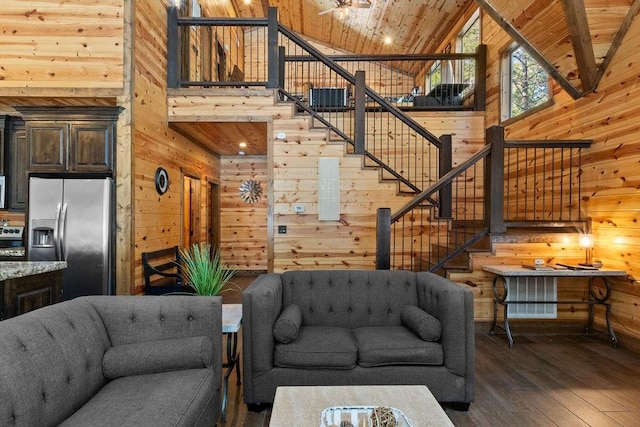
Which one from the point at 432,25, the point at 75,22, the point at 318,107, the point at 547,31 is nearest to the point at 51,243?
the point at 75,22

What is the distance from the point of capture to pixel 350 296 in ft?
9.61

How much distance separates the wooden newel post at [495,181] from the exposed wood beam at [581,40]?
0.95 meters

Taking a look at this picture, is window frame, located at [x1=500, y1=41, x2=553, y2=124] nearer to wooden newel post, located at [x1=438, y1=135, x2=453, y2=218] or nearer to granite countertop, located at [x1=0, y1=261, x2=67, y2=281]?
wooden newel post, located at [x1=438, y1=135, x2=453, y2=218]

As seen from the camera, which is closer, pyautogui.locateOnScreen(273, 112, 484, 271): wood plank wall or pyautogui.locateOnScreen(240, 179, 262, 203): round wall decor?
pyautogui.locateOnScreen(273, 112, 484, 271): wood plank wall

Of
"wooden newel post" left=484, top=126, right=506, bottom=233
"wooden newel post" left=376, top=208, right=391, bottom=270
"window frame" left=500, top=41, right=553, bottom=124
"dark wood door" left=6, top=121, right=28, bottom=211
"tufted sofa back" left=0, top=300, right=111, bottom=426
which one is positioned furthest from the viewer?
"window frame" left=500, top=41, right=553, bottom=124

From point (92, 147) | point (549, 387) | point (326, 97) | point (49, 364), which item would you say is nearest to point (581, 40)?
point (549, 387)

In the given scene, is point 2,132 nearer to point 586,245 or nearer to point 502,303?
point 502,303

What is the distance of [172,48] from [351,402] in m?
4.81

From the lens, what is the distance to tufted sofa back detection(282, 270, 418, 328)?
113 inches

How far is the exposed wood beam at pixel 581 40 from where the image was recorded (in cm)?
328

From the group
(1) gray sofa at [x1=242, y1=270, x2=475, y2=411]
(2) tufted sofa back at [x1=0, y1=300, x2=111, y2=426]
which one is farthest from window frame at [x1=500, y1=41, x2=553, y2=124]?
(2) tufted sofa back at [x1=0, y1=300, x2=111, y2=426]

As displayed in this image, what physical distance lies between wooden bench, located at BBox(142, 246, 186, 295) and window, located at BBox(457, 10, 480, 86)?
18.7 ft

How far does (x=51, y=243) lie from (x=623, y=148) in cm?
567

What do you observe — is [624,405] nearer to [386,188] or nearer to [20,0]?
[386,188]
